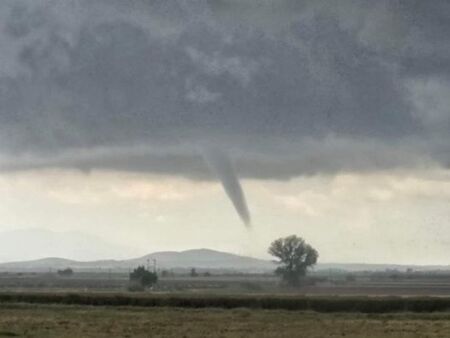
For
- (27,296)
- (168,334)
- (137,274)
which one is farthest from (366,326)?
(137,274)

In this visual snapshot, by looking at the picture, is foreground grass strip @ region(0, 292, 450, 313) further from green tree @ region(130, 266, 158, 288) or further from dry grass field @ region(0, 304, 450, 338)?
green tree @ region(130, 266, 158, 288)

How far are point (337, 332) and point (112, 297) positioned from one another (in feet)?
123

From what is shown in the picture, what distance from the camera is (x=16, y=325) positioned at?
2140 inches

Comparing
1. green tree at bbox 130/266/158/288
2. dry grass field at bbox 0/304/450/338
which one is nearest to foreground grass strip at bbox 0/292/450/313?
dry grass field at bbox 0/304/450/338

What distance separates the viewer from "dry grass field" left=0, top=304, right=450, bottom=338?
4903 cm

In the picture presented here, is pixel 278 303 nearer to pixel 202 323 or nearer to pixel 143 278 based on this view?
pixel 202 323

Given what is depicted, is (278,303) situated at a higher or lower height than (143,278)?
lower

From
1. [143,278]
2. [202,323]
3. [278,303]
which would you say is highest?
[143,278]

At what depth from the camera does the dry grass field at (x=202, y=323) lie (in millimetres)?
49031

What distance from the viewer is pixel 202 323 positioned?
5684cm

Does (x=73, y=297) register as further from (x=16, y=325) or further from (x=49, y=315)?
(x=16, y=325)

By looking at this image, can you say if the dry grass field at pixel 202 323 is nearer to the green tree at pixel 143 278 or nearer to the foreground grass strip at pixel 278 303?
the foreground grass strip at pixel 278 303

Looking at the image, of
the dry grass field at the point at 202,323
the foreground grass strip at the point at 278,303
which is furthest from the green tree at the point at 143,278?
the dry grass field at the point at 202,323

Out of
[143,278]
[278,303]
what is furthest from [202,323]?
[143,278]
